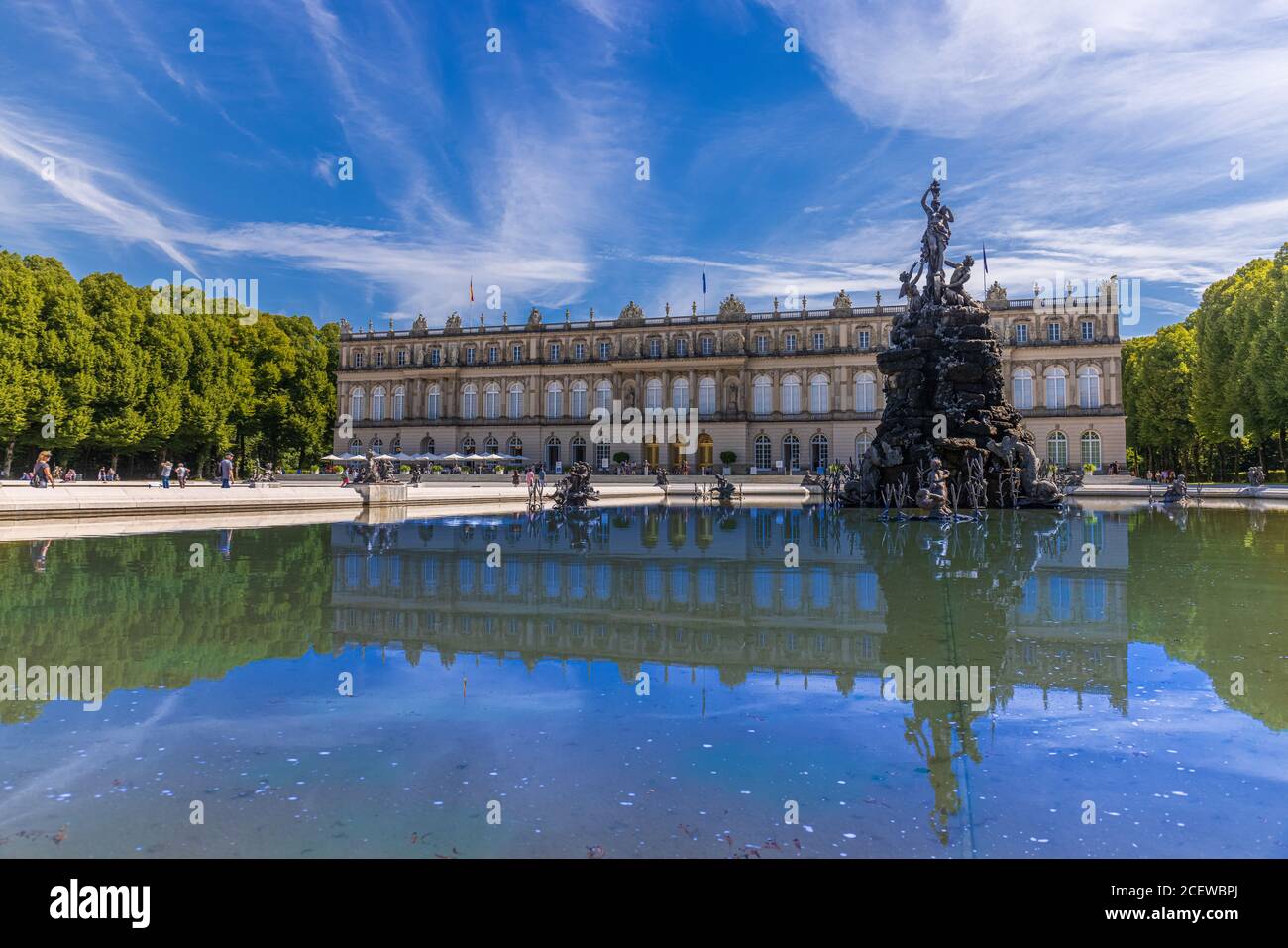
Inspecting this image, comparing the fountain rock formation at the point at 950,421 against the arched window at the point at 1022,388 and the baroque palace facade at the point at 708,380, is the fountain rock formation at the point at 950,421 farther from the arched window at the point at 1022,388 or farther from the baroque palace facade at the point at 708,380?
the arched window at the point at 1022,388

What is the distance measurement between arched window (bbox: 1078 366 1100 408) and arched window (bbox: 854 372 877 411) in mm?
15295

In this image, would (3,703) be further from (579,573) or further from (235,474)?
(235,474)

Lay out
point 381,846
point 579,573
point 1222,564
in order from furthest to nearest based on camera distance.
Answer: point 1222,564 < point 579,573 < point 381,846

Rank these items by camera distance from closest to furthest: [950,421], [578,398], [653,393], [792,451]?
[950,421] < [792,451] < [653,393] < [578,398]

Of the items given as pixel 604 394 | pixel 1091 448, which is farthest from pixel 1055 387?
pixel 604 394

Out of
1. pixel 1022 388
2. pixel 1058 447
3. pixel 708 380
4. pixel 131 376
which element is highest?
pixel 708 380

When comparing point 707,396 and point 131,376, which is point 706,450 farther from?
point 131,376

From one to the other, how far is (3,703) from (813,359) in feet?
218

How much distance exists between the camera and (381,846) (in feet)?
9.75

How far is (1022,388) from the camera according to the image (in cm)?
6444

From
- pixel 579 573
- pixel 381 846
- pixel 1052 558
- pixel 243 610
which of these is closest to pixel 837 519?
pixel 1052 558

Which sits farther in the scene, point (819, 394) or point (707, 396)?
point (707, 396)

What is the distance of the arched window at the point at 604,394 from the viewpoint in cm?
7181

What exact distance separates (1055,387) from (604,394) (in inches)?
1433
